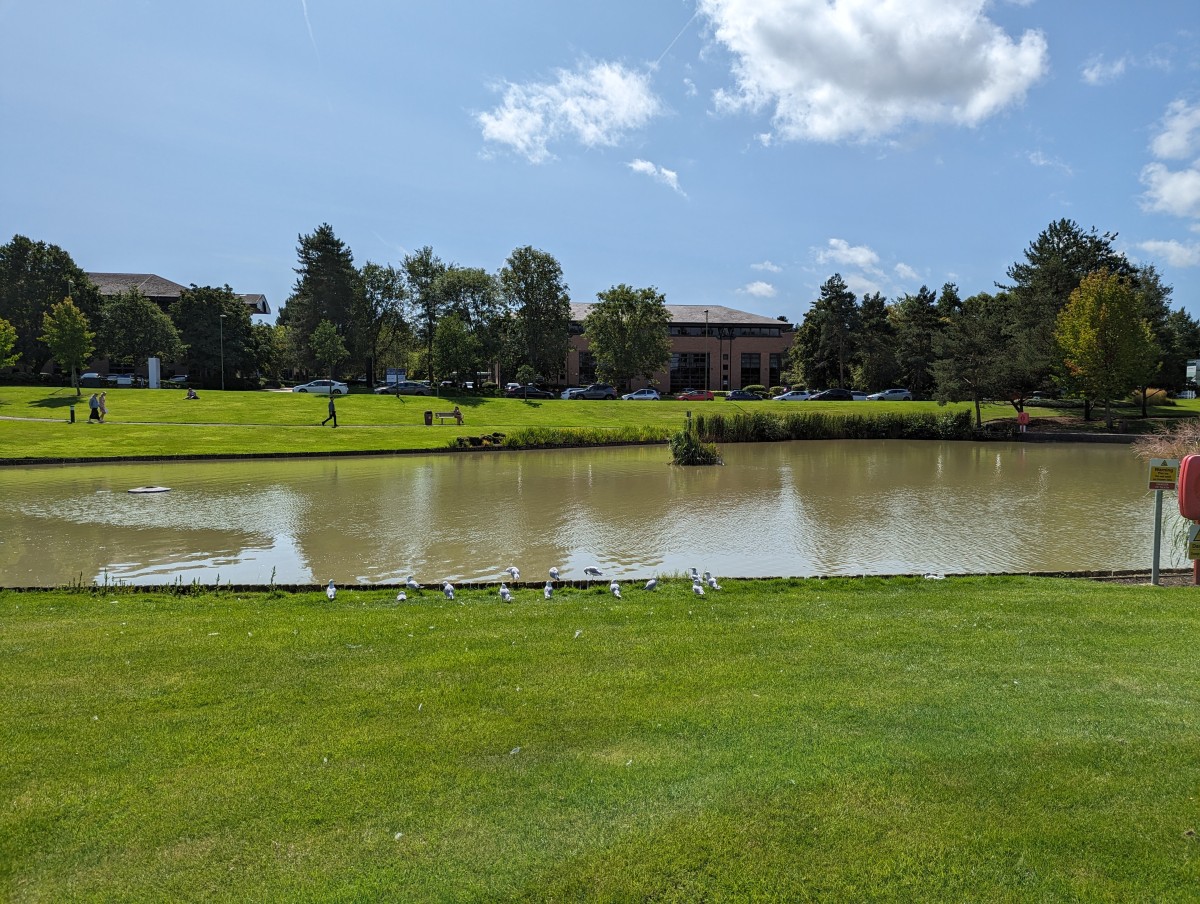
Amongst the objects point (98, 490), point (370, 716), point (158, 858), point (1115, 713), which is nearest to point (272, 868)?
point (158, 858)

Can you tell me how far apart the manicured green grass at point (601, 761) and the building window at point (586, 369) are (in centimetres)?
8179

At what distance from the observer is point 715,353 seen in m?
89.9

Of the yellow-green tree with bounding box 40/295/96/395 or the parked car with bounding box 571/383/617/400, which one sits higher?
the yellow-green tree with bounding box 40/295/96/395

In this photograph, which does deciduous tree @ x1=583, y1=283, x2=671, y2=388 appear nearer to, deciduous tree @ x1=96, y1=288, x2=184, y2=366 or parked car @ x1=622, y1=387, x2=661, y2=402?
parked car @ x1=622, y1=387, x2=661, y2=402

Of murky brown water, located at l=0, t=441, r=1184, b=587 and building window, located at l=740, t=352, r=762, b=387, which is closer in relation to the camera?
murky brown water, located at l=0, t=441, r=1184, b=587

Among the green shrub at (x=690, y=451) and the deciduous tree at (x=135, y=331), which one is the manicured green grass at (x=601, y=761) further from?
the deciduous tree at (x=135, y=331)

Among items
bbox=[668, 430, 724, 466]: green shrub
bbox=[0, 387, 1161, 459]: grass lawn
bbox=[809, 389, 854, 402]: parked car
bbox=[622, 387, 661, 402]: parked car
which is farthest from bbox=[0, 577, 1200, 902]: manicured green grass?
bbox=[809, 389, 854, 402]: parked car

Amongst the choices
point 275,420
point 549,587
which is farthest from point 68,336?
point 549,587

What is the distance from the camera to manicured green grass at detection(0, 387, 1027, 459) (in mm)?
34719

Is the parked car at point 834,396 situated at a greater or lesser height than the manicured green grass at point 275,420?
greater

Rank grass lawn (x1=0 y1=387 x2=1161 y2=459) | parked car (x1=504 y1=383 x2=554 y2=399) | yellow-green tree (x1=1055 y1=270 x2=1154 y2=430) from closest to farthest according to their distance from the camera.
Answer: grass lawn (x1=0 y1=387 x2=1161 y2=459)
yellow-green tree (x1=1055 y1=270 x2=1154 y2=430)
parked car (x1=504 y1=383 x2=554 y2=399)

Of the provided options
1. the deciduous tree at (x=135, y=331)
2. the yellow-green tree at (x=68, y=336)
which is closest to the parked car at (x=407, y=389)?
the deciduous tree at (x=135, y=331)

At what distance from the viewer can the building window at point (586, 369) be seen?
88750 mm

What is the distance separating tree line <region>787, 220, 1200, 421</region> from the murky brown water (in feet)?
74.1
